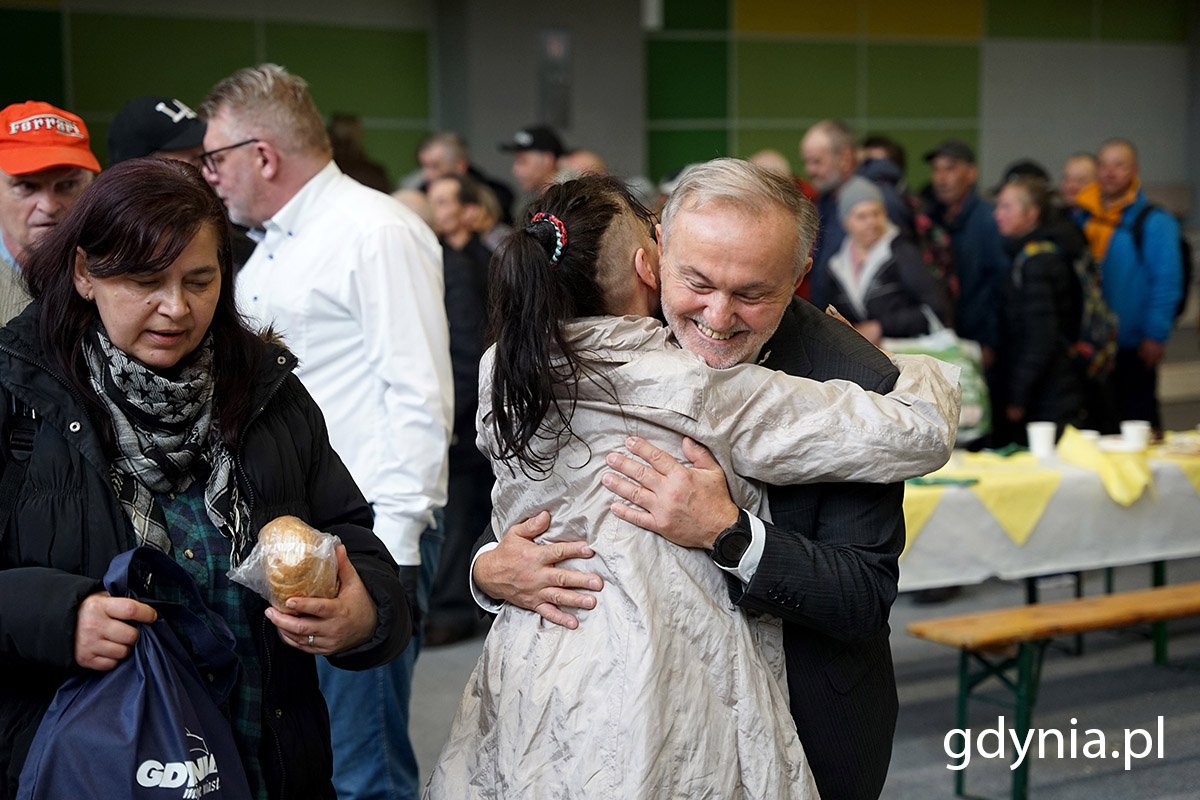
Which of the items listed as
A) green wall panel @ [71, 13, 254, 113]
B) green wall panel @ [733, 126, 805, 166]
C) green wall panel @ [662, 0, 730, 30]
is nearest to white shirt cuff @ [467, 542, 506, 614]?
green wall panel @ [71, 13, 254, 113]

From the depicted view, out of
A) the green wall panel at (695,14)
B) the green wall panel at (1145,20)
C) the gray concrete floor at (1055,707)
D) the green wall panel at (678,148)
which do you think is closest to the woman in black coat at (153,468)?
the gray concrete floor at (1055,707)

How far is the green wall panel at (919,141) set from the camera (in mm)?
12961

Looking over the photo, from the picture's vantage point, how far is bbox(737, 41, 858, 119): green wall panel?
12.3 m

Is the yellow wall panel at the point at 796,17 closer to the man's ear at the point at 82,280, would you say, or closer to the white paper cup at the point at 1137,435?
the white paper cup at the point at 1137,435

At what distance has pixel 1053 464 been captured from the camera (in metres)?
4.66

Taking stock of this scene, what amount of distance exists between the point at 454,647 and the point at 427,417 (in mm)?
2788

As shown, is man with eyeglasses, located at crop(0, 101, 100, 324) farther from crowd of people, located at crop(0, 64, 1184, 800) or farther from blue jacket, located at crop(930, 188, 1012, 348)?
blue jacket, located at crop(930, 188, 1012, 348)

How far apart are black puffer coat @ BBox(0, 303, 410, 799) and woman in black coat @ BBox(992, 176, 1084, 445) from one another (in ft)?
16.3

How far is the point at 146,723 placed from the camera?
1601 mm

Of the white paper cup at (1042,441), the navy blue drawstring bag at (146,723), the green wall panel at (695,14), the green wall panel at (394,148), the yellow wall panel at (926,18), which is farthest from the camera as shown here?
the yellow wall panel at (926,18)

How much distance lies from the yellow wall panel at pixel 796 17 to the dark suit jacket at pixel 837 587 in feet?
35.4

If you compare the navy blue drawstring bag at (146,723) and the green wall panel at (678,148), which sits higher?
the green wall panel at (678,148)

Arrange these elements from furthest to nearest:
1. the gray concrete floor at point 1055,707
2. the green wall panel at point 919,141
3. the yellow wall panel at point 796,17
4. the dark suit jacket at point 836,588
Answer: the green wall panel at point 919,141
the yellow wall panel at point 796,17
the gray concrete floor at point 1055,707
the dark suit jacket at point 836,588

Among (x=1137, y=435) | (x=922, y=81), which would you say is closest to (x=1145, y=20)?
(x=922, y=81)
